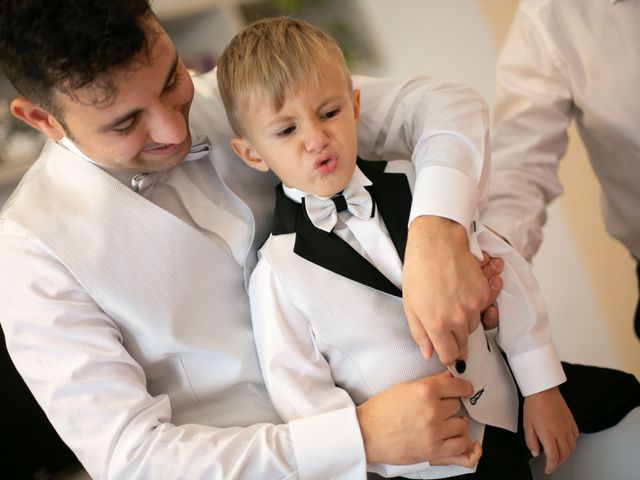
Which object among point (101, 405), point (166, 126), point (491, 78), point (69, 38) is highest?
point (69, 38)

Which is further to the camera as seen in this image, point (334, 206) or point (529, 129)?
point (529, 129)

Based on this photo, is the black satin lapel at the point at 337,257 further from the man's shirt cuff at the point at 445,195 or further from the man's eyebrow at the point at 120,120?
the man's eyebrow at the point at 120,120

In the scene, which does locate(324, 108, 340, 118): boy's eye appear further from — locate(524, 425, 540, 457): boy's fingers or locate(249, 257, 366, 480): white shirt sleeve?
locate(524, 425, 540, 457): boy's fingers

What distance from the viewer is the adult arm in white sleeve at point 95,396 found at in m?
1.05

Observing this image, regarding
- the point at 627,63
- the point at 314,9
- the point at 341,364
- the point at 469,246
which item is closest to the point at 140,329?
the point at 341,364

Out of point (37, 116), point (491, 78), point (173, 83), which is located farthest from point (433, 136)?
point (491, 78)

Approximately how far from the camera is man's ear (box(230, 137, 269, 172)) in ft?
3.96

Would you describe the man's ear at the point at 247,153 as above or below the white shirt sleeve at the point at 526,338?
above

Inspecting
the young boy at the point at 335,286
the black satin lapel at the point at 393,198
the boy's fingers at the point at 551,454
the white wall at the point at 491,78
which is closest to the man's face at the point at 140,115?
the young boy at the point at 335,286

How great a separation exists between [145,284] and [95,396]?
0.62 feet

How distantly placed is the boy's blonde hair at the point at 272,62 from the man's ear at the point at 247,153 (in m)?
0.02

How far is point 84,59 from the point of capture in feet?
3.22

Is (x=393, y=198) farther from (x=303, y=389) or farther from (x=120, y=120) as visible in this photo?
(x=120, y=120)

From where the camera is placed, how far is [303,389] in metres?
1.10
